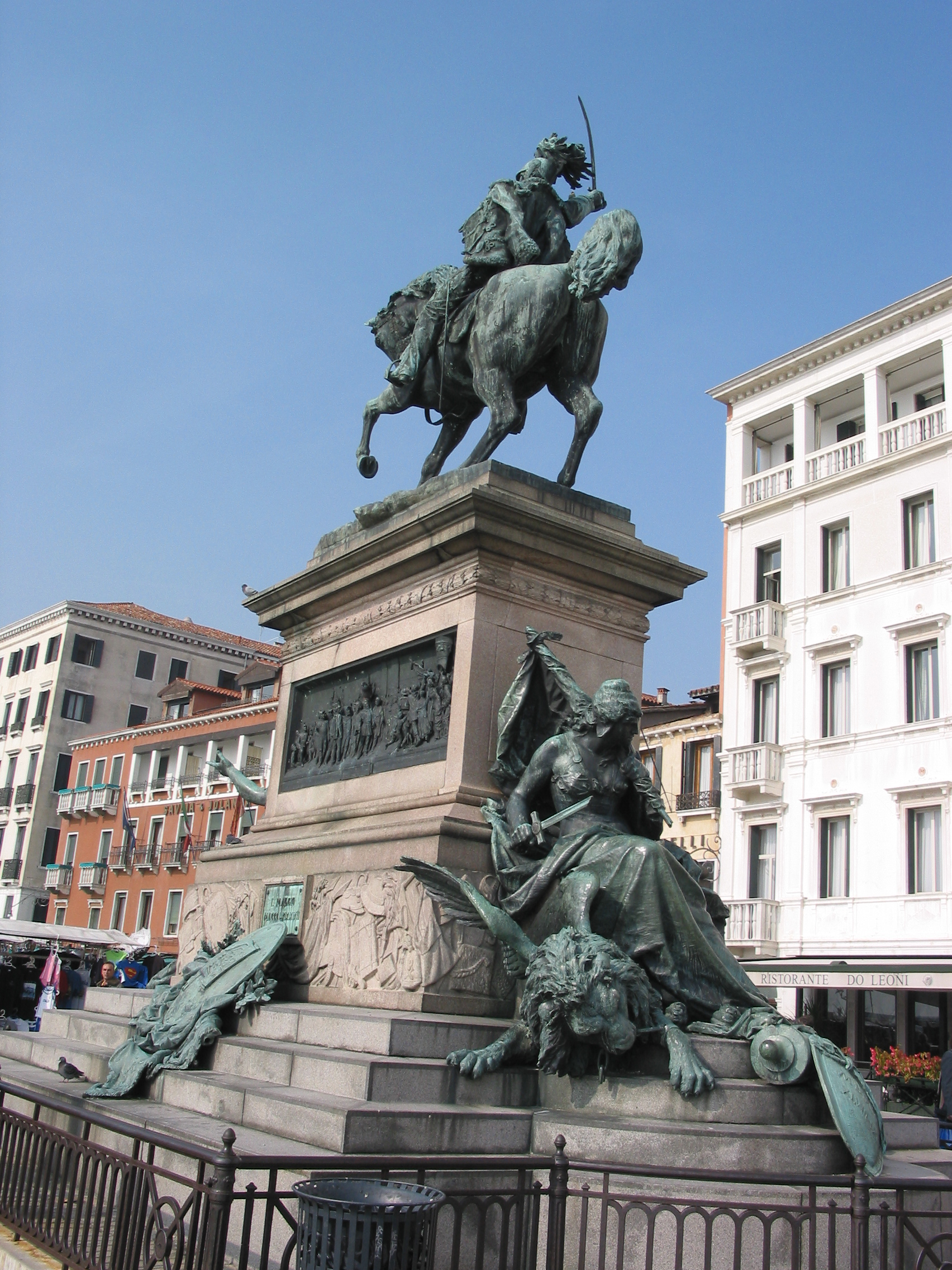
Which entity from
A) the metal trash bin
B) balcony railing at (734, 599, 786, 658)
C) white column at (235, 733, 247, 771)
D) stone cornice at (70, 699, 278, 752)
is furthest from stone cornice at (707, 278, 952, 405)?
the metal trash bin

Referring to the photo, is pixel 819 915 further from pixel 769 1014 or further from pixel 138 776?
pixel 138 776

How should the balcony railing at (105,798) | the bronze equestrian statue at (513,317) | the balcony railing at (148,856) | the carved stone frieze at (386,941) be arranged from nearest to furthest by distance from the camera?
the carved stone frieze at (386,941)
the bronze equestrian statue at (513,317)
the balcony railing at (148,856)
the balcony railing at (105,798)

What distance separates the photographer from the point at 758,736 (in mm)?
33031

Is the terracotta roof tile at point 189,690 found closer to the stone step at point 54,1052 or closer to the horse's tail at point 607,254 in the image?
the stone step at point 54,1052

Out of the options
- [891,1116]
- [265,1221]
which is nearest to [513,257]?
[891,1116]

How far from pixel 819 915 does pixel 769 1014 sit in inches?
977

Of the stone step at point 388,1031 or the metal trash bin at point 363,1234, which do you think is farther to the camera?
the stone step at point 388,1031

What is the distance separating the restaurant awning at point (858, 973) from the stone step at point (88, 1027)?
1800 cm

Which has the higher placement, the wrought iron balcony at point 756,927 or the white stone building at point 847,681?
the white stone building at point 847,681

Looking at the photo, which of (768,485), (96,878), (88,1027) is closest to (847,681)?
(768,485)

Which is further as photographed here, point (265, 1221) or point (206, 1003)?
point (206, 1003)

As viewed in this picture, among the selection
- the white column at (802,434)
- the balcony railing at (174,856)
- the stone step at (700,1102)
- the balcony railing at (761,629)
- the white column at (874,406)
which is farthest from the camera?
the balcony railing at (174,856)

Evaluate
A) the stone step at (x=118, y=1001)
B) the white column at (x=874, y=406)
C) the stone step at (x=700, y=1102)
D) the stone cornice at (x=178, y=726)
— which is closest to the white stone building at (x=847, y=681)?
the white column at (x=874, y=406)

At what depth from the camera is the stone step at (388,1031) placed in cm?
617
